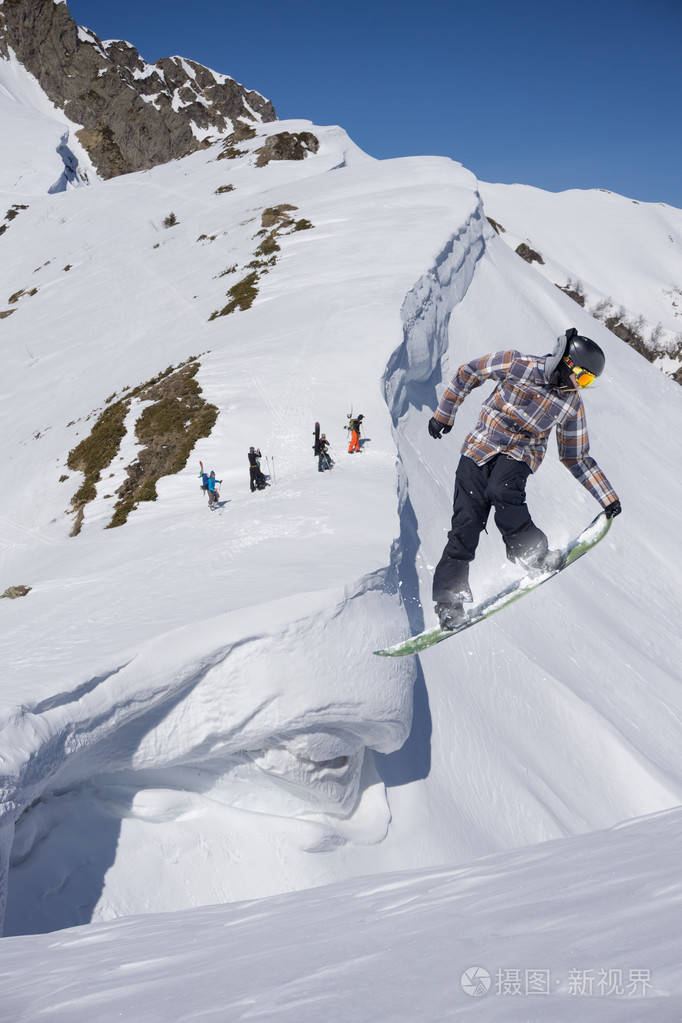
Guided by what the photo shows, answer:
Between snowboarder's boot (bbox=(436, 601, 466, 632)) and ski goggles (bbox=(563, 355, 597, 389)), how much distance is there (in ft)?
8.09

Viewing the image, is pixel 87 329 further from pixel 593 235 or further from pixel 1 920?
pixel 593 235

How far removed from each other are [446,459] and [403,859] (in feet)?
38.0

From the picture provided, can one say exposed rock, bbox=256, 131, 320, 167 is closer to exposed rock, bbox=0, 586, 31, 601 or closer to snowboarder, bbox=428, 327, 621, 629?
exposed rock, bbox=0, 586, 31, 601

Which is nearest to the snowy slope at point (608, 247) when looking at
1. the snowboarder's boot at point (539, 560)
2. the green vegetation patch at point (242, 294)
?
the green vegetation patch at point (242, 294)

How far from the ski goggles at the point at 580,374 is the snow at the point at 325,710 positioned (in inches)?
107

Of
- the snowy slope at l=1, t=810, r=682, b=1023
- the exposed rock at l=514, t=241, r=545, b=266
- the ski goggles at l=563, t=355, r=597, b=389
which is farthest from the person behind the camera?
the exposed rock at l=514, t=241, r=545, b=266

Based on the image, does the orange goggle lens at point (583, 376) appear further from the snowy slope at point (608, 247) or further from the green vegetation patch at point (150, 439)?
the snowy slope at point (608, 247)

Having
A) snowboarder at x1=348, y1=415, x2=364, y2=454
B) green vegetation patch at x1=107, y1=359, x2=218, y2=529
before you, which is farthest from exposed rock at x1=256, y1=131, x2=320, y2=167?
snowboarder at x1=348, y1=415, x2=364, y2=454

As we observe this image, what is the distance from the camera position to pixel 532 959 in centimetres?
284

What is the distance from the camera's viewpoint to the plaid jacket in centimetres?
623

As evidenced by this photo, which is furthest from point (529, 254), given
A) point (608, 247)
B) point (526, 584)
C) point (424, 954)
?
point (424, 954)

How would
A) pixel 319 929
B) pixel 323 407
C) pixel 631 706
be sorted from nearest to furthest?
1. pixel 319 929
2. pixel 631 706
3. pixel 323 407

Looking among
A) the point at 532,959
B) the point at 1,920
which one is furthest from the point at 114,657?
the point at 532,959

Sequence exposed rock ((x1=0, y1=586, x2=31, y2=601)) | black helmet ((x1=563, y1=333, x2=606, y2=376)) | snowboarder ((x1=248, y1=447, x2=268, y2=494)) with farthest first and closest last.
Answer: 1. snowboarder ((x1=248, y1=447, x2=268, y2=494))
2. exposed rock ((x1=0, y1=586, x2=31, y2=601))
3. black helmet ((x1=563, y1=333, x2=606, y2=376))
